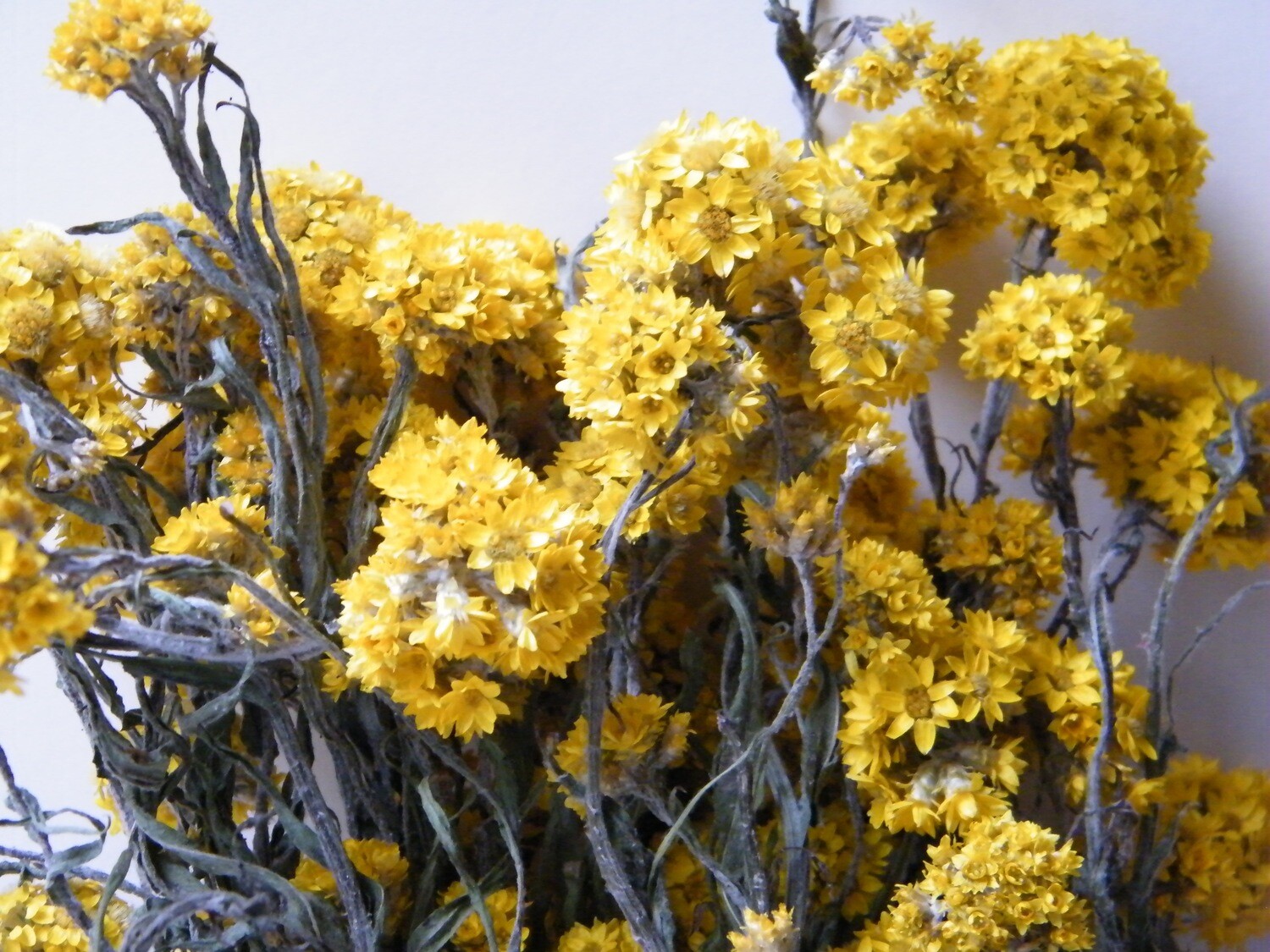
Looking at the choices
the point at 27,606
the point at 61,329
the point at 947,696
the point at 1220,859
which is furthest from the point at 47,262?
the point at 1220,859

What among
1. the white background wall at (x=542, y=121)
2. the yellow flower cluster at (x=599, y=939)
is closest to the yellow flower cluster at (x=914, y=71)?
the white background wall at (x=542, y=121)

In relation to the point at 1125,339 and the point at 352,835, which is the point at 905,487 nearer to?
the point at 1125,339

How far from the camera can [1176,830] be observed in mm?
847

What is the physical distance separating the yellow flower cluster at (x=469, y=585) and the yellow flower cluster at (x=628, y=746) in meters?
0.13

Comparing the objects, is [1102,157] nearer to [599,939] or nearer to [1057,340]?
[1057,340]

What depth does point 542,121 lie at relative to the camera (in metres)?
1.06

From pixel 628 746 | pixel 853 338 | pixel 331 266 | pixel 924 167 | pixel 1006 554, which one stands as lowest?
pixel 628 746

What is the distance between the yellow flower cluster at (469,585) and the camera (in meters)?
0.60

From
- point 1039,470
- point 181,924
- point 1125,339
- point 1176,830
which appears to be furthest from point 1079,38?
point 181,924

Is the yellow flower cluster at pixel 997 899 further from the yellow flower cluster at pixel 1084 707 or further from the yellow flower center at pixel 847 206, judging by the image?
the yellow flower center at pixel 847 206

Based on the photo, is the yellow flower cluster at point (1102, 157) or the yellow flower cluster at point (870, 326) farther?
the yellow flower cluster at point (1102, 157)

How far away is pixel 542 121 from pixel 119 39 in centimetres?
47

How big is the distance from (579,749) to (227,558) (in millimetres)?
284

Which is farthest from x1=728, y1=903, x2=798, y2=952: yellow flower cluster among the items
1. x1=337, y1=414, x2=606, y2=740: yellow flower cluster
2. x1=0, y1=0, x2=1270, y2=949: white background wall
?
x1=0, y1=0, x2=1270, y2=949: white background wall
